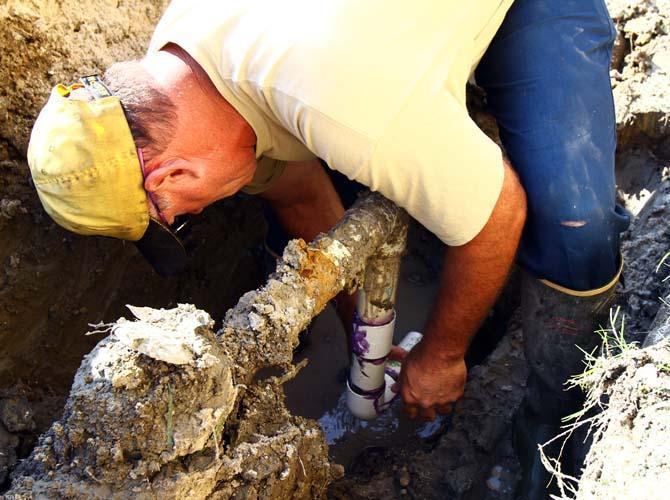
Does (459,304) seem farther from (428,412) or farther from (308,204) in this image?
(308,204)

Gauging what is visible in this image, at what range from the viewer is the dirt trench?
182cm

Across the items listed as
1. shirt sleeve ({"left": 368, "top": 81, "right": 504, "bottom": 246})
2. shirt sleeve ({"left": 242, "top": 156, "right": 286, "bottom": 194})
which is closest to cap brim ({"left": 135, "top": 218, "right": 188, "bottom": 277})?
shirt sleeve ({"left": 242, "top": 156, "right": 286, "bottom": 194})

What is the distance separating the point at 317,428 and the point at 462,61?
0.90m

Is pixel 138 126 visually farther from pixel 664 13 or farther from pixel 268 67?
pixel 664 13

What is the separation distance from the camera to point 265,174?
6.31 ft

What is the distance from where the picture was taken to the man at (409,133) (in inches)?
51.6

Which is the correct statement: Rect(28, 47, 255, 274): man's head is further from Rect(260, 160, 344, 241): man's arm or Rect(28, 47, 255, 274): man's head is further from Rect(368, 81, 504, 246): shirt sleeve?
Rect(260, 160, 344, 241): man's arm

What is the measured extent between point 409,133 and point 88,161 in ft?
2.33

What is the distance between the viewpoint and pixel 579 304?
1656mm

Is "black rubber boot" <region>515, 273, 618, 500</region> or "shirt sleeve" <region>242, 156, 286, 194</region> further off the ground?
"shirt sleeve" <region>242, 156, 286, 194</region>

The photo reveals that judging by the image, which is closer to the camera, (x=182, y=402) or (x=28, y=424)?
(x=182, y=402)

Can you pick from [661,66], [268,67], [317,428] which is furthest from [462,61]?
[661,66]

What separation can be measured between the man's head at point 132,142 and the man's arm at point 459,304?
0.64m

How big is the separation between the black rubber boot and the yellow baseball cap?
108 cm
